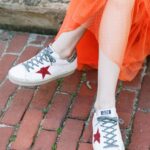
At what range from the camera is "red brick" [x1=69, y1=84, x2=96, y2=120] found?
194 cm

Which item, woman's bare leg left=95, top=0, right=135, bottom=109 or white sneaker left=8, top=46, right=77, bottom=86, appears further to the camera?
white sneaker left=8, top=46, right=77, bottom=86

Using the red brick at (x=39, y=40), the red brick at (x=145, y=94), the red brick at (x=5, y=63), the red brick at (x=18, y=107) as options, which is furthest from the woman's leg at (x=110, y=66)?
the red brick at (x=39, y=40)

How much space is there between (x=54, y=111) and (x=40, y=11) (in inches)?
26.0

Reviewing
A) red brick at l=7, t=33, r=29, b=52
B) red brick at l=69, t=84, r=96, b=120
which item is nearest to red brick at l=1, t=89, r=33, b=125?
red brick at l=69, t=84, r=96, b=120

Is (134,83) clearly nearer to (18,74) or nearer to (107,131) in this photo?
(107,131)

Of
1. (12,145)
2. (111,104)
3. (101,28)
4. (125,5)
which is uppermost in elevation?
(125,5)

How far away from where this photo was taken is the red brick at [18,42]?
2.35m

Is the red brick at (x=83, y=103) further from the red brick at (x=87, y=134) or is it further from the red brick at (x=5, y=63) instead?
the red brick at (x=5, y=63)

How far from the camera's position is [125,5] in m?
1.65

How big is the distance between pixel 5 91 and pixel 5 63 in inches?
8.8

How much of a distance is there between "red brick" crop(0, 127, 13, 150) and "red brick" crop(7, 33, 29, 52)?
58 cm

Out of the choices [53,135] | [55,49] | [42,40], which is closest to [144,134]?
[53,135]

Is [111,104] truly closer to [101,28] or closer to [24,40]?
[101,28]

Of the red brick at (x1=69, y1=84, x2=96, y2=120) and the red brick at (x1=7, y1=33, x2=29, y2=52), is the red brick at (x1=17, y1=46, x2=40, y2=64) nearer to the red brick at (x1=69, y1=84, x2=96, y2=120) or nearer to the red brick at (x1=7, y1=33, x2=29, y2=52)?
the red brick at (x1=7, y1=33, x2=29, y2=52)
